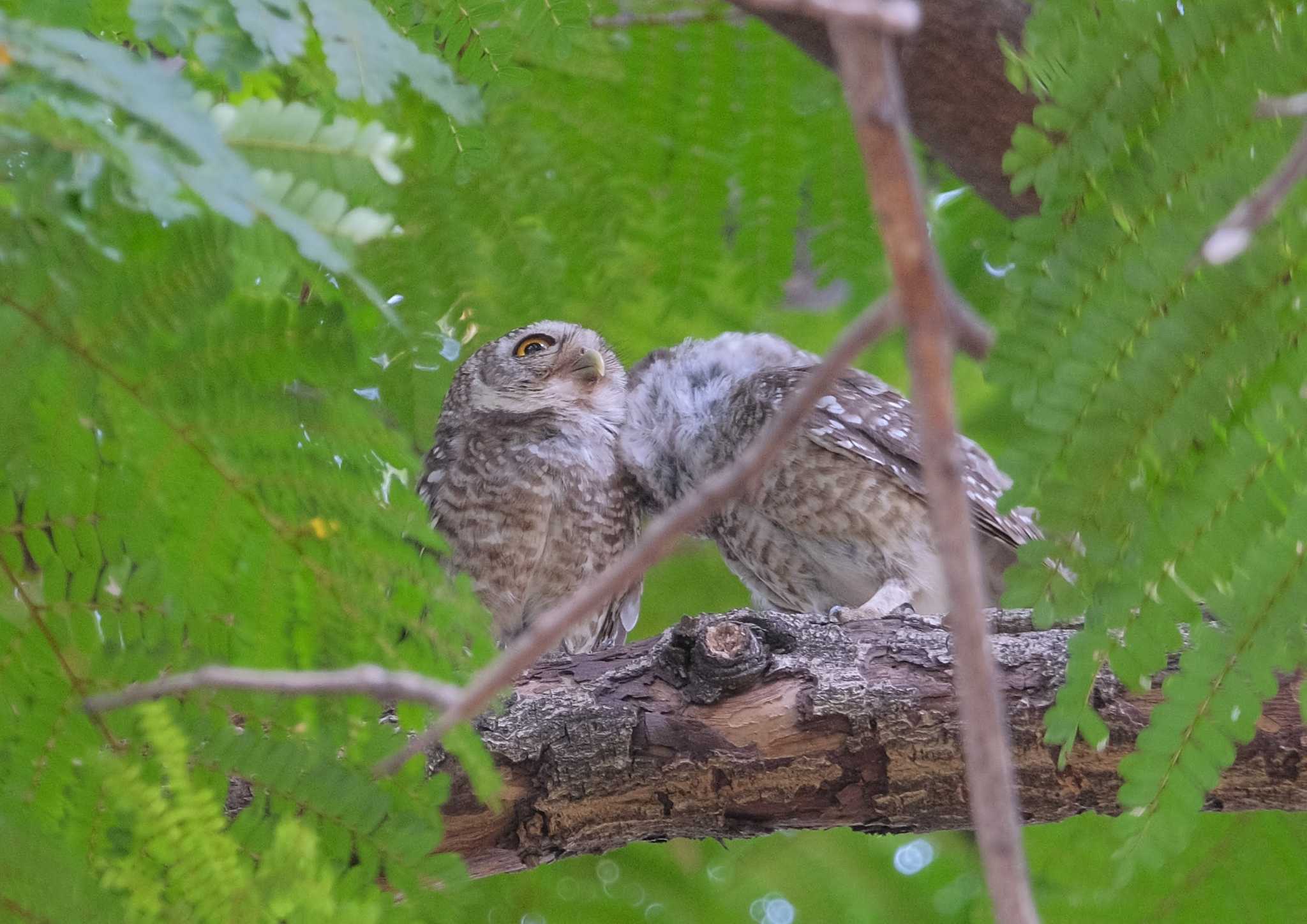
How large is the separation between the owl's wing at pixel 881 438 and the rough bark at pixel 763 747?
99 cm

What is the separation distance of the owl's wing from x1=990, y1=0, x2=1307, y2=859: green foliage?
203cm

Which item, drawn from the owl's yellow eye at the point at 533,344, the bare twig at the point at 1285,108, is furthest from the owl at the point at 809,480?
the bare twig at the point at 1285,108

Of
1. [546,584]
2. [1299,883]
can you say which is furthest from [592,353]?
[1299,883]

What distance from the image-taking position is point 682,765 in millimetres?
2814

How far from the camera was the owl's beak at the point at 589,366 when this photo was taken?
426cm

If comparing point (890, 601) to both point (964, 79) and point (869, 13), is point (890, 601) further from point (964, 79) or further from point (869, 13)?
point (869, 13)

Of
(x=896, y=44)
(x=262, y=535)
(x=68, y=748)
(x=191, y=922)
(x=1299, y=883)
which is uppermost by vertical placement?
(x=896, y=44)

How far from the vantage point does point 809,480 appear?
13.0ft

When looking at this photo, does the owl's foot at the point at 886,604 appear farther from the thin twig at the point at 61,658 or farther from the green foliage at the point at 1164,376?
the thin twig at the point at 61,658

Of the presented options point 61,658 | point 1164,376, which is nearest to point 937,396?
point 1164,376

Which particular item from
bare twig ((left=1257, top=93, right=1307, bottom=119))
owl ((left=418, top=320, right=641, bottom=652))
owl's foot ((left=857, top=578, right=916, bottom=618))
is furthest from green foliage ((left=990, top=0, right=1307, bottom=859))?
owl ((left=418, top=320, right=641, bottom=652))

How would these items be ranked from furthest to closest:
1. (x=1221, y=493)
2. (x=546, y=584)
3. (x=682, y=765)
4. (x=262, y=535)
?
1. (x=546, y=584)
2. (x=682, y=765)
3. (x=262, y=535)
4. (x=1221, y=493)

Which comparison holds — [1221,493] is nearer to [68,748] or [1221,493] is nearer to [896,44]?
[68,748]

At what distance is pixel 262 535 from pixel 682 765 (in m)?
1.27
